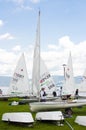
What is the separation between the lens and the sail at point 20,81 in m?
44.7

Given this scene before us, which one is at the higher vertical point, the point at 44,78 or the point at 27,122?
the point at 44,78

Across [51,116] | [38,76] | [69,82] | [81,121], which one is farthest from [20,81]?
[81,121]

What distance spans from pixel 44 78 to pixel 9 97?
14.4m

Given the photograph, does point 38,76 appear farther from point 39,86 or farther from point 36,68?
point 36,68

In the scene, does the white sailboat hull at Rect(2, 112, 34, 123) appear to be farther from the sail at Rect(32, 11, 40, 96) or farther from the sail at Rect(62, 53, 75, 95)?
the sail at Rect(62, 53, 75, 95)

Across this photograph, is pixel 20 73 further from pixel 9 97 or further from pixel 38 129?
pixel 38 129

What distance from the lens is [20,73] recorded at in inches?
1811

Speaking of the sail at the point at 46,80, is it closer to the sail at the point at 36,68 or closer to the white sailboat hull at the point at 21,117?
the sail at the point at 36,68

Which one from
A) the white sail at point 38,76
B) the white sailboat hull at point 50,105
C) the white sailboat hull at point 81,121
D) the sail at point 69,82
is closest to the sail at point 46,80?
the white sail at point 38,76

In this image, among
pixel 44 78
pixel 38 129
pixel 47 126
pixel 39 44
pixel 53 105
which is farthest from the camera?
pixel 44 78

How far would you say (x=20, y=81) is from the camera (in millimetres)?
45031

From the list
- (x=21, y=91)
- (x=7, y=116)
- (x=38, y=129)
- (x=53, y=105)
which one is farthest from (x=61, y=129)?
(x=21, y=91)

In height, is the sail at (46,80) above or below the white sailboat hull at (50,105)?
above

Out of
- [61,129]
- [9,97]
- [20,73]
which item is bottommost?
[61,129]
